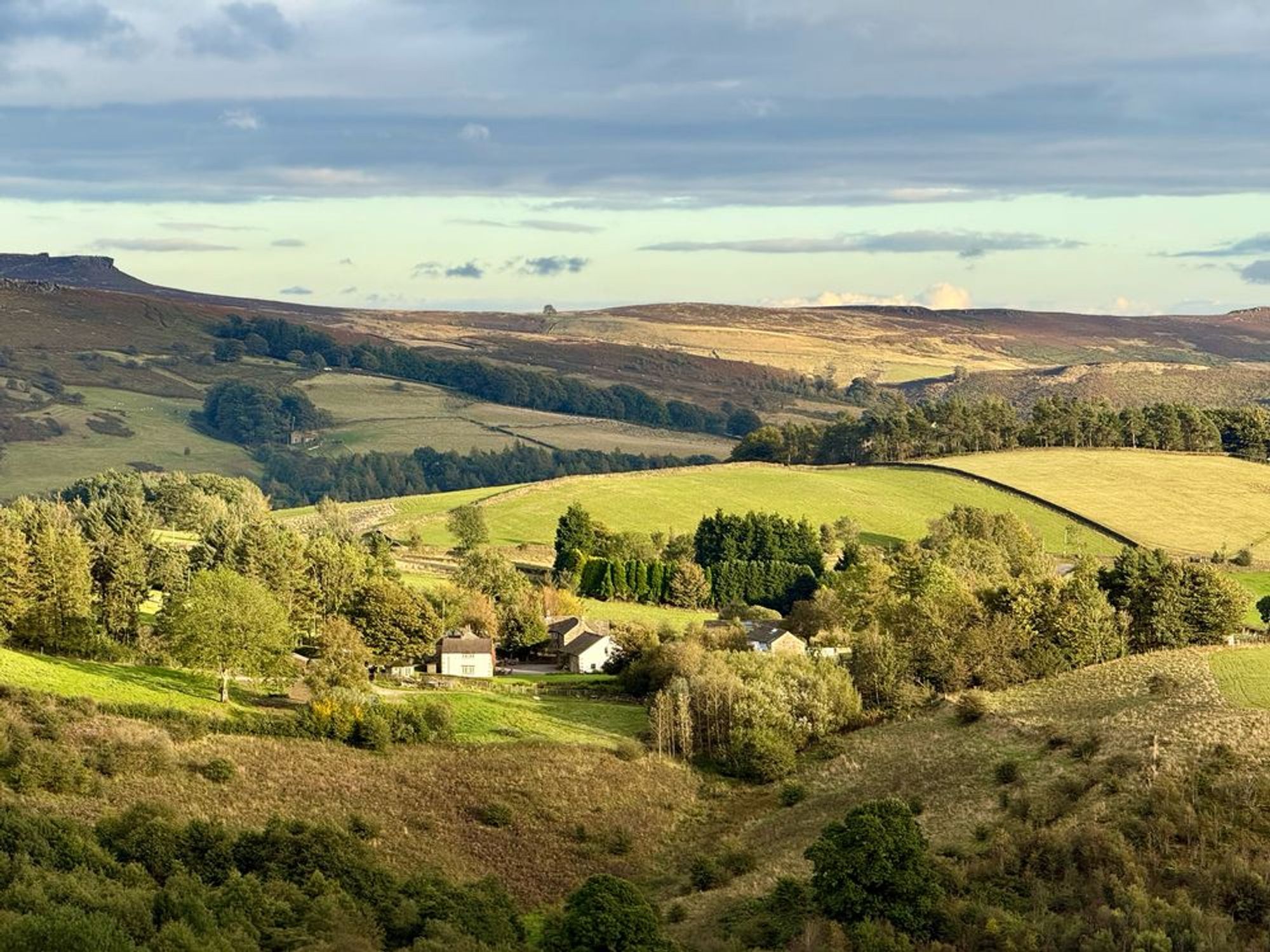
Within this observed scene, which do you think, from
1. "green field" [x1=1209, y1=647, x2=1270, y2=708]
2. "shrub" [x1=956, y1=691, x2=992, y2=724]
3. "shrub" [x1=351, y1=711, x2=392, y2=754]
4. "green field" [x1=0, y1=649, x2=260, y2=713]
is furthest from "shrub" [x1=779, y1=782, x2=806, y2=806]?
"green field" [x1=0, y1=649, x2=260, y2=713]

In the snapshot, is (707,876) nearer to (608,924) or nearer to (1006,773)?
(1006,773)

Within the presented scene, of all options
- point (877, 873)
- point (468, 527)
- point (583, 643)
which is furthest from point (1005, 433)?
point (877, 873)

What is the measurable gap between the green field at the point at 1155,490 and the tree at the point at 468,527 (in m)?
58.3

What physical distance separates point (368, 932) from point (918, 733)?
36.9 m

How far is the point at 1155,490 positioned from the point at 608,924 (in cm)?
13044

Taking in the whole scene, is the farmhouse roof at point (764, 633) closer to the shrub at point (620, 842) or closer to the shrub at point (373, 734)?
the shrub at point (373, 734)

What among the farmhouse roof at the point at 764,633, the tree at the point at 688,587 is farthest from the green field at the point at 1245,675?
the tree at the point at 688,587

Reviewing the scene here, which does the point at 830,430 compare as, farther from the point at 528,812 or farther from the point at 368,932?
the point at 368,932

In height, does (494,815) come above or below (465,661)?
above

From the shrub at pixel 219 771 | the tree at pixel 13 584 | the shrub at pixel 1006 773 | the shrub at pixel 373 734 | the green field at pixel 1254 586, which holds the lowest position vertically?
the green field at pixel 1254 586

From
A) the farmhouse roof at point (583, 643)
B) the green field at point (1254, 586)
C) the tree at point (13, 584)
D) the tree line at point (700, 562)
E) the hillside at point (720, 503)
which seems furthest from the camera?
the hillside at point (720, 503)

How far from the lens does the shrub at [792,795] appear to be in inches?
2657

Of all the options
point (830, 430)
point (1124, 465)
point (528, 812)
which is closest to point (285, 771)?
point (528, 812)

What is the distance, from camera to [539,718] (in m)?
79.5
